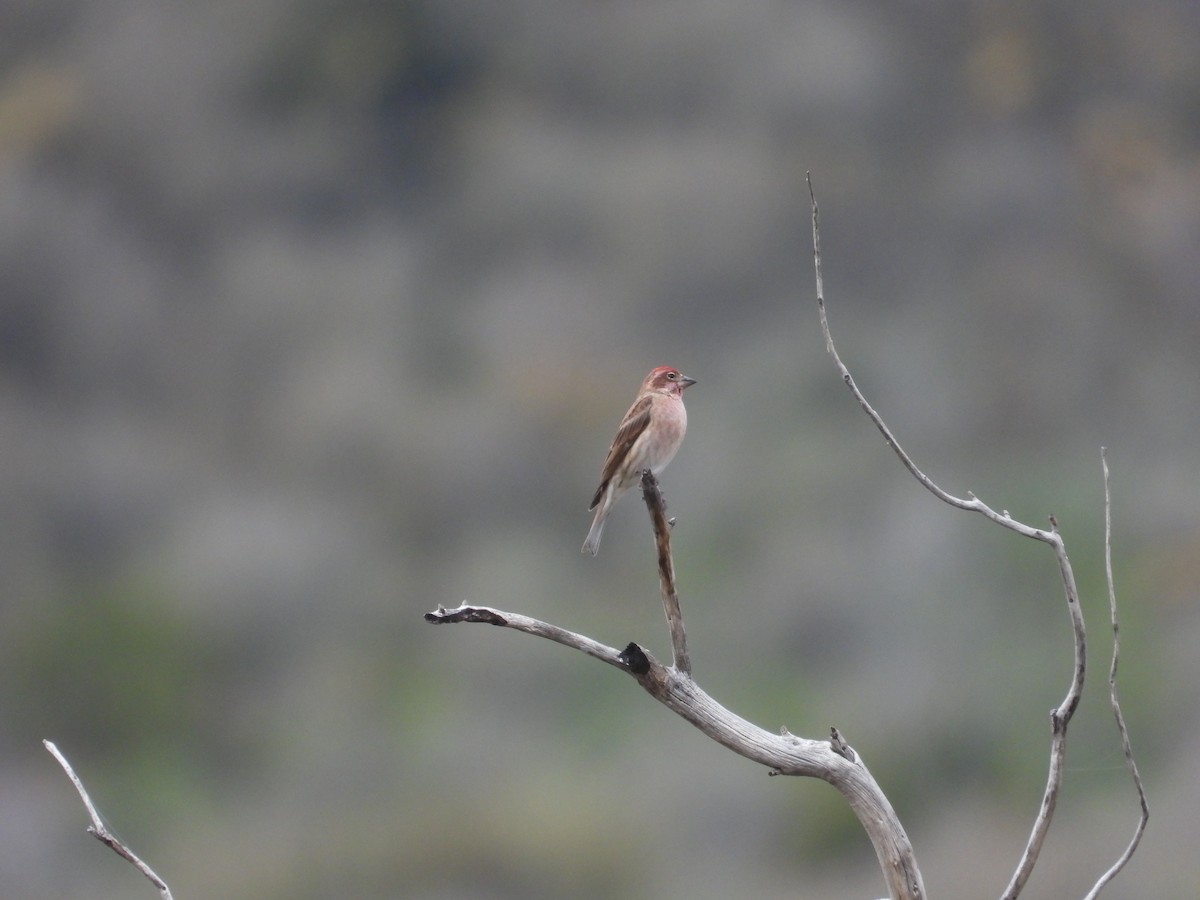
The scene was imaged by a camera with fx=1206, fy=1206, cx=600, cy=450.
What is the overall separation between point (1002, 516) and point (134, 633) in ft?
19.8

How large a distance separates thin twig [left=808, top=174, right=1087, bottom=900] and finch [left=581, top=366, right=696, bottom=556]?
4.58 ft

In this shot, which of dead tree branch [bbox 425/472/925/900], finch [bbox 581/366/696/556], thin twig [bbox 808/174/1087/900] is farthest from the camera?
finch [bbox 581/366/696/556]

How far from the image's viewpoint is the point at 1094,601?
21.6 ft

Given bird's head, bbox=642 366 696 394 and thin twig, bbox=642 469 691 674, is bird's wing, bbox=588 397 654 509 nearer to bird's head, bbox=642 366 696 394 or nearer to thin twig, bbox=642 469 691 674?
bird's head, bbox=642 366 696 394

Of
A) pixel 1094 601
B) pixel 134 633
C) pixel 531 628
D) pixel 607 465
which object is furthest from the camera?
pixel 134 633

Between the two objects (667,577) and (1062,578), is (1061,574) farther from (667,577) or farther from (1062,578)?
(667,577)

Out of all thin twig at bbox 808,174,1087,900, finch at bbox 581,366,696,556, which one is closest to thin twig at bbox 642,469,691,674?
thin twig at bbox 808,174,1087,900

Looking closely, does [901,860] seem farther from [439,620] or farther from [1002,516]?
[439,620]

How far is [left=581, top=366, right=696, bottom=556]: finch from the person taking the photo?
12.0 feet

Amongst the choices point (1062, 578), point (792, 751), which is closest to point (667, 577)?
point (792, 751)

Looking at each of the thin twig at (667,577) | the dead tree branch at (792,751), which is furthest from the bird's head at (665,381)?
the dead tree branch at (792,751)

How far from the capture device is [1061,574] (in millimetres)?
2266

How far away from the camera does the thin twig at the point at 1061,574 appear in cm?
219

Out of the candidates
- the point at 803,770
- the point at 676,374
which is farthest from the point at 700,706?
the point at 676,374
